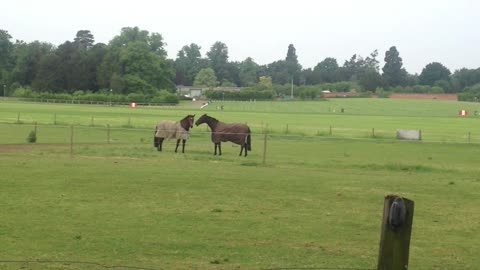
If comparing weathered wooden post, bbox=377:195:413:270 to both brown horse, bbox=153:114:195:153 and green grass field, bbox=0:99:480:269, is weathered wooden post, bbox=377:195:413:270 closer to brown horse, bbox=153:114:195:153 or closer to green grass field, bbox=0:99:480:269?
green grass field, bbox=0:99:480:269

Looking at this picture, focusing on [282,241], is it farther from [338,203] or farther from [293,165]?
[293,165]

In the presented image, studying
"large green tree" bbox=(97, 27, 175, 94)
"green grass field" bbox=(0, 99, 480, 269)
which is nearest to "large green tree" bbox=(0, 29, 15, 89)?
"large green tree" bbox=(97, 27, 175, 94)

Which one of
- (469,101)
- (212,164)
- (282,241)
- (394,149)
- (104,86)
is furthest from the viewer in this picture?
(469,101)

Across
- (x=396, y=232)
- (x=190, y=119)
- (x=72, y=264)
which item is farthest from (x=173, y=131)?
(x=396, y=232)

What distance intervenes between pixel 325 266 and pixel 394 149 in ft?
99.9

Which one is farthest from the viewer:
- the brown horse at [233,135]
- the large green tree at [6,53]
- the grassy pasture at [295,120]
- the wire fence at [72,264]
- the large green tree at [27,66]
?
the large green tree at [6,53]

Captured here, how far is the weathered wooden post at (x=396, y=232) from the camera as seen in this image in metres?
5.28

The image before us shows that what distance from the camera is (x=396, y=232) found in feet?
17.7

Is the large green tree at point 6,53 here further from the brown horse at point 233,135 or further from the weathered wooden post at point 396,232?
the weathered wooden post at point 396,232

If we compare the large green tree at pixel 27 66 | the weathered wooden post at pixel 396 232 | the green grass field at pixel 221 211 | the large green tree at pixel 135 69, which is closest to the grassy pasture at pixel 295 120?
the green grass field at pixel 221 211

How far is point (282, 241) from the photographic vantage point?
1050cm

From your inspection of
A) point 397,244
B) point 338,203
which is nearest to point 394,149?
point 338,203

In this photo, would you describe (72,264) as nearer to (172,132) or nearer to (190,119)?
(172,132)

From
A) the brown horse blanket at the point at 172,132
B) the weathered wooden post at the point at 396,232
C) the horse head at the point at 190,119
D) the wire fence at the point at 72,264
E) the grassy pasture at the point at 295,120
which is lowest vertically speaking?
the grassy pasture at the point at 295,120
